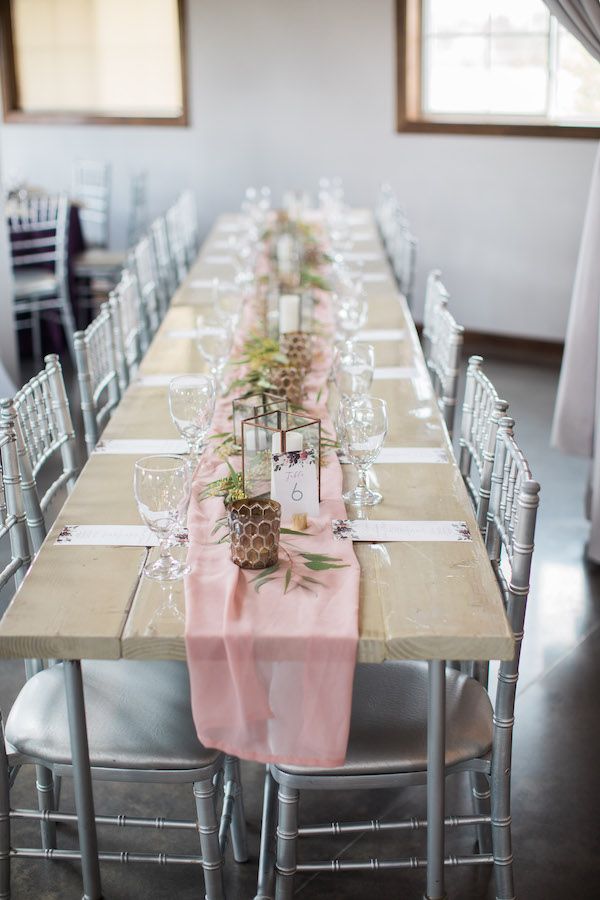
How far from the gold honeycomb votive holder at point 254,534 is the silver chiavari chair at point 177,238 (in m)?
3.61

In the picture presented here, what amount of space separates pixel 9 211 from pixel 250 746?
4786mm

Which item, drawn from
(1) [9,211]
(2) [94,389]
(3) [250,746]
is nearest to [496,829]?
(3) [250,746]

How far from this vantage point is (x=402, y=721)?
203 centimetres

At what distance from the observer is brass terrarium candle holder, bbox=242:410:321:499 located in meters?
2.12

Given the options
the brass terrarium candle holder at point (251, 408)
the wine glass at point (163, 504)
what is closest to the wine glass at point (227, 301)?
the brass terrarium candle holder at point (251, 408)

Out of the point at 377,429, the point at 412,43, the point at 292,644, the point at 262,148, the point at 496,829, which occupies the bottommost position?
the point at 496,829

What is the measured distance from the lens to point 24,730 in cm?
203

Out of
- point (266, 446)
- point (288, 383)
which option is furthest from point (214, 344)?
point (266, 446)

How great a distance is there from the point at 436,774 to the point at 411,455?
0.82 meters

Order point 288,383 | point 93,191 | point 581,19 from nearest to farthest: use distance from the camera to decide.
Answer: point 288,383, point 581,19, point 93,191

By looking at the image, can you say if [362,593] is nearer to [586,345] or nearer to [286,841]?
[286,841]

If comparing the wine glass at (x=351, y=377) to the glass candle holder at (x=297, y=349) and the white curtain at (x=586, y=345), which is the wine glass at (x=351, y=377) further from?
the white curtain at (x=586, y=345)

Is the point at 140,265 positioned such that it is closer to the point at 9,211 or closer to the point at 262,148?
the point at 9,211

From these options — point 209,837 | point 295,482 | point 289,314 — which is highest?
point 289,314
